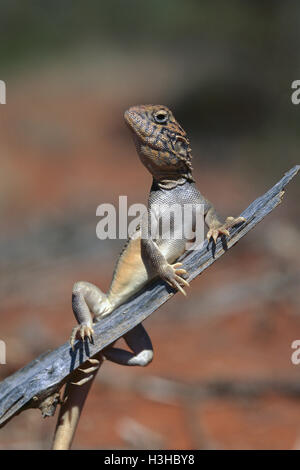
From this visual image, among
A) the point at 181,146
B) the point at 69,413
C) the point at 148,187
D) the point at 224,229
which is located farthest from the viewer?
the point at 148,187

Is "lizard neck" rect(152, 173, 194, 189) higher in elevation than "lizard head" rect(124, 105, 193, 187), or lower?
lower

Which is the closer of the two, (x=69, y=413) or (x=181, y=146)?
(x=181, y=146)

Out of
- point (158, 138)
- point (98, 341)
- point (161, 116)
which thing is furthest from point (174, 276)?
point (161, 116)

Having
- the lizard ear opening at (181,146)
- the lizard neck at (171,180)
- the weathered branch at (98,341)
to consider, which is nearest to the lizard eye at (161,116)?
the lizard ear opening at (181,146)

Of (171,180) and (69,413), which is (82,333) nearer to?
(69,413)

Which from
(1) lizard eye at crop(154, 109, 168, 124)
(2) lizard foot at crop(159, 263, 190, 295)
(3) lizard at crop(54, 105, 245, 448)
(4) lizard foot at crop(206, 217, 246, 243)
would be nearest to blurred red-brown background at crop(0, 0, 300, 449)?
(3) lizard at crop(54, 105, 245, 448)

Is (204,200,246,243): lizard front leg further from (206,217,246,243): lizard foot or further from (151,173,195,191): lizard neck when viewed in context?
(151,173,195,191): lizard neck

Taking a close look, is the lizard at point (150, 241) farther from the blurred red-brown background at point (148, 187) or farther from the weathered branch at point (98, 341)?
the blurred red-brown background at point (148, 187)
